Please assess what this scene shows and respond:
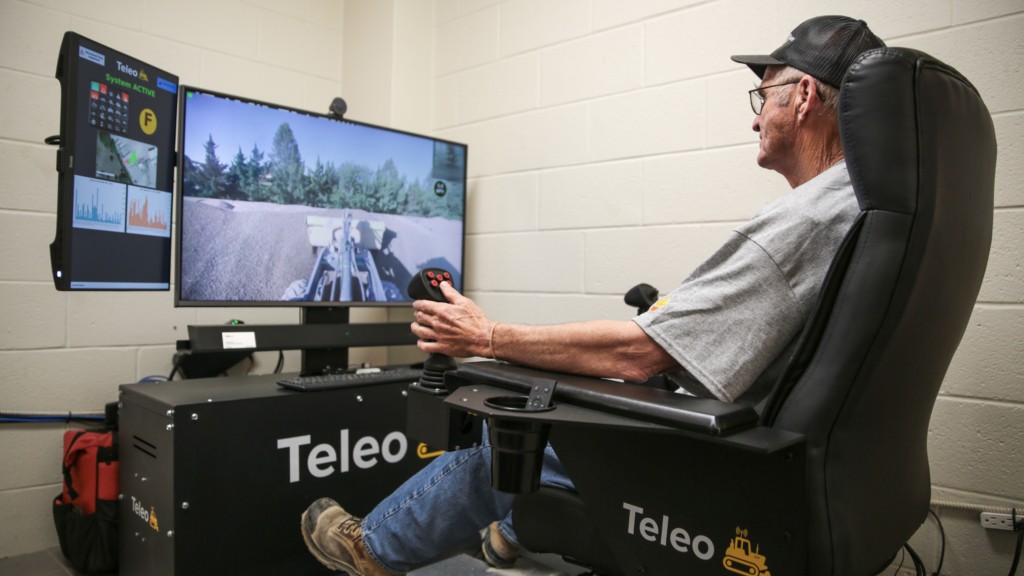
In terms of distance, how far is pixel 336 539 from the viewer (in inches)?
57.6

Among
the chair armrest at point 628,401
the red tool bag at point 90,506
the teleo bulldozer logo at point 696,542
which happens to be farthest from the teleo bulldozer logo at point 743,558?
the red tool bag at point 90,506

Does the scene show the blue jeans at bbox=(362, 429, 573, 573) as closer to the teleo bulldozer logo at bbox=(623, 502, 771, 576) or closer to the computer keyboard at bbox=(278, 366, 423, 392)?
the teleo bulldozer logo at bbox=(623, 502, 771, 576)

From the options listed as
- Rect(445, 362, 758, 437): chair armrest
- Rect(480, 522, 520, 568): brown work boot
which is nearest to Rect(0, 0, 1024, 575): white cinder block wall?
Rect(480, 522, 520, 568): brown work boot

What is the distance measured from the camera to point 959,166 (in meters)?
0.81

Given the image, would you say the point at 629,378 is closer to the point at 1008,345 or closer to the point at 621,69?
the point at 1008,345

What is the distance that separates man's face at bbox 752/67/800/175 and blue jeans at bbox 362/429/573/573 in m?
0.74

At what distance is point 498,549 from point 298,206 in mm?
1122

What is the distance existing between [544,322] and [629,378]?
1191mm

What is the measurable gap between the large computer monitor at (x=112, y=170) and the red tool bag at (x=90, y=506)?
0.59 m

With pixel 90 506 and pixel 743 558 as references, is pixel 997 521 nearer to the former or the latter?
pixel 743 558

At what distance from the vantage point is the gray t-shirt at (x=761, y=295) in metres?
0.97

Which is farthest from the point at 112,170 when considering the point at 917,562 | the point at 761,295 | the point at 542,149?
the point at 917,562

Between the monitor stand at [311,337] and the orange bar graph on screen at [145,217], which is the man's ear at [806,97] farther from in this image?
the orange bar graph on screen at [145,217]

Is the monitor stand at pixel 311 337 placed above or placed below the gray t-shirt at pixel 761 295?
below
